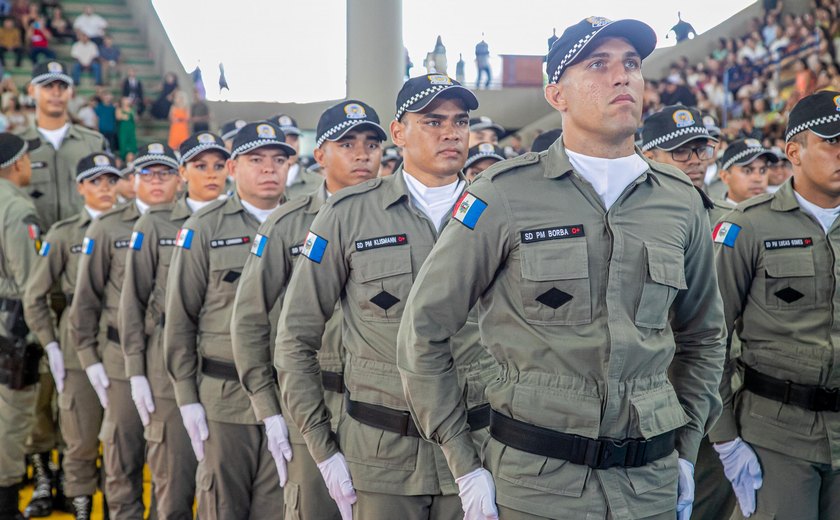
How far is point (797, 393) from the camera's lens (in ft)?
10.9

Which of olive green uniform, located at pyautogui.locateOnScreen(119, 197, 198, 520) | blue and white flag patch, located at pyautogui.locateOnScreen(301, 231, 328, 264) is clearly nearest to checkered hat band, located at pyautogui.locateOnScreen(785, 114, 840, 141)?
blue and white flag patch, located at pyautogui.locateOnScreen(301, 231, 328, 264)

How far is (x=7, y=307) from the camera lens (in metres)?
5.77

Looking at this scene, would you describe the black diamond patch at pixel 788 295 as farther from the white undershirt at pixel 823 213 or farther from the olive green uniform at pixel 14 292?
the olive green uniform at pixel 14 292

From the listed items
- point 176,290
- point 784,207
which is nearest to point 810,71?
point 784,207

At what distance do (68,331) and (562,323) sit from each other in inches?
182

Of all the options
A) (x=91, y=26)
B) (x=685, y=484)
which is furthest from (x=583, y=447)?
(x=91, y=26)

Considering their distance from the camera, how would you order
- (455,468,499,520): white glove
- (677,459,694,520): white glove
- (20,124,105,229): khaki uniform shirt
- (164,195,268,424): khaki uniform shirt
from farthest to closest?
(20,124,105,229): khaki uniform shirt → (164,195,268,424): khaki uniform shirt → (677,459,694,520): white glove → (455,468,499,520): white glove

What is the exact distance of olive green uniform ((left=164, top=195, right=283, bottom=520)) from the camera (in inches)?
164

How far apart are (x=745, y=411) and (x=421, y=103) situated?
1.67m

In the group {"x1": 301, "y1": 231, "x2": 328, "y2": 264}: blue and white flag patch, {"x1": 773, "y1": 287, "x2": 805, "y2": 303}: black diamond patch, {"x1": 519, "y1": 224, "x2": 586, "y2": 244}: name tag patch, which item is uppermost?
{"x1": 519, "y1": 224, "x2": 586, "y2": 244}: name tag patch

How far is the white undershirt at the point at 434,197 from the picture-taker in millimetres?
3193

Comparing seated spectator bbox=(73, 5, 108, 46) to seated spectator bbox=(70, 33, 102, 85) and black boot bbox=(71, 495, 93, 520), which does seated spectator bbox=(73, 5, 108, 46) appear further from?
black boot bbox=(71, 495, 93, 520)

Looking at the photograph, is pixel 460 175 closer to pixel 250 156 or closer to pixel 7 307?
pixel 250 156

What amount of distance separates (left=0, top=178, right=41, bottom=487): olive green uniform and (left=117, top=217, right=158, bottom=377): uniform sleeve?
0.95 m
